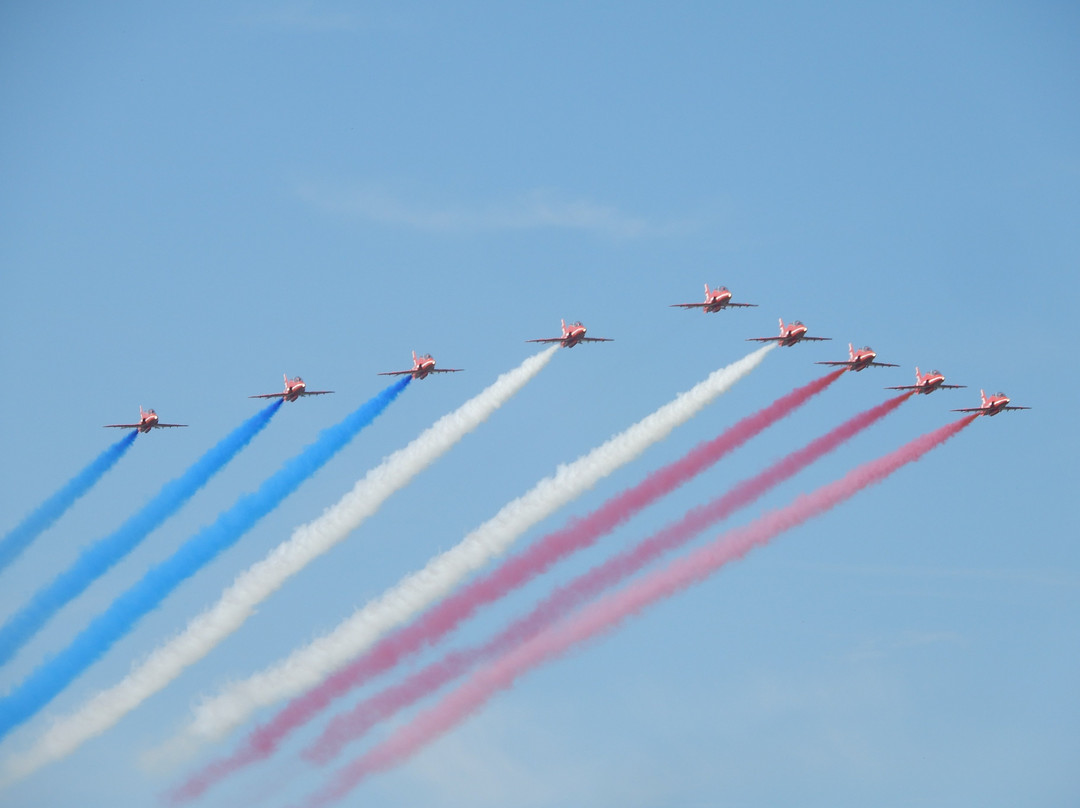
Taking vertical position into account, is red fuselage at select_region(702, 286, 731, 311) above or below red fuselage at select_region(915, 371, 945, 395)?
above

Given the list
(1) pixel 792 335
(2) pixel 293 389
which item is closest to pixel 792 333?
(1) pixel 792 335

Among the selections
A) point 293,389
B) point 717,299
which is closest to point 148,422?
point 293,389

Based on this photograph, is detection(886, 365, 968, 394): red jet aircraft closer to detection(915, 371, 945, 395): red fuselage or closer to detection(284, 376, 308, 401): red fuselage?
detection(915, 371, 945, 395): red fuselage

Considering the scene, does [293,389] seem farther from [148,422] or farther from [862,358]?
[862,358]

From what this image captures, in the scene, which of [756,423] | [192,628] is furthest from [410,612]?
[756,423]

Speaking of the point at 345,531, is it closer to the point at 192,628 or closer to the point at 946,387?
the point at 192,628

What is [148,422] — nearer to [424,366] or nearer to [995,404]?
[424,366]

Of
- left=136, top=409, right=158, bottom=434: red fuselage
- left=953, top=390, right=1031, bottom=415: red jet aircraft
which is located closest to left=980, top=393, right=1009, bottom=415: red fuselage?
left=953, top=390, right=1031, bottom=415: red jet aircraft

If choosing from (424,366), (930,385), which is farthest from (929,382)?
(424,366)

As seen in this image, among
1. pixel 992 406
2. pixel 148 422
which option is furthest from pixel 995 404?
pixel 148 422

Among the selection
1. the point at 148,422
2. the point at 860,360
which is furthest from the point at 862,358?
the point at 148,422

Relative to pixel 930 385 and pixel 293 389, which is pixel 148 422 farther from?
pixel 930 385

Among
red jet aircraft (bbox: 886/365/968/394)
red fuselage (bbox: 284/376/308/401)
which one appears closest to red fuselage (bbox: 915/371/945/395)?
red jet aircraft (bbox: 886/365/968/394)

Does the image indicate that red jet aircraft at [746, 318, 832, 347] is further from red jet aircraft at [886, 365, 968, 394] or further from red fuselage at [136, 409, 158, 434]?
red fuselage at [136, 409, 158, 434]
